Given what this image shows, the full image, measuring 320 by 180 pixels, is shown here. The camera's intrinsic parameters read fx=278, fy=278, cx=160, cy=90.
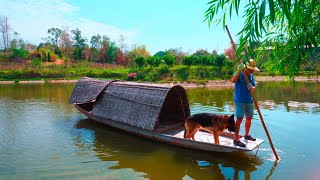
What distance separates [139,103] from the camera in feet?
29.8

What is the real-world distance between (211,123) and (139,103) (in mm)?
2755

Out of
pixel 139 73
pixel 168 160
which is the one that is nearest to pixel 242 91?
pixel 168 160

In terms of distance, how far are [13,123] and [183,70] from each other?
2791 cm

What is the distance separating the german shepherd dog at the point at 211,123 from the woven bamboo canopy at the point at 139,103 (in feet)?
3.77

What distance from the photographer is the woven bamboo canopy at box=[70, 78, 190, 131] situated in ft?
28.0

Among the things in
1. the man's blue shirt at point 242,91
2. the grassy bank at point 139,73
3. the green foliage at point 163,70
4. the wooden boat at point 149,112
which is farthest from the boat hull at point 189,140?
the green foliage at point 163,70

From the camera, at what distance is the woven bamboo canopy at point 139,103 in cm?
853

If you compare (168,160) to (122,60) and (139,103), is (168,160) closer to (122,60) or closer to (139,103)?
(139,103)

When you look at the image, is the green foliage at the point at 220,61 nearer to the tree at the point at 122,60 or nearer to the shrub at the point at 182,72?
the shrub at the point at 182,72

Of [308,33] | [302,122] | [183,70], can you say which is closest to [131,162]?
[308,33]

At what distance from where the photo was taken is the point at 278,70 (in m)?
5.47

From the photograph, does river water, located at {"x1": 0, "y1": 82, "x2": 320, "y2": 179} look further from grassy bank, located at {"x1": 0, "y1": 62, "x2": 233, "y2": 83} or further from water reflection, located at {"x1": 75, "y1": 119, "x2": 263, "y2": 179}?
grassy bank, located at {"x1": 0, "y1": 62, "x2": 233, "y2": 83}

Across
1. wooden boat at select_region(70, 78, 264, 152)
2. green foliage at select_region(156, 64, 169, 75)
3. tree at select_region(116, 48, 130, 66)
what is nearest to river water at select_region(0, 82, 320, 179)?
wooden boat at select_region(70, 78, 264, 152)

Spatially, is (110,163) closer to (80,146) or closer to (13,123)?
(80,146)
